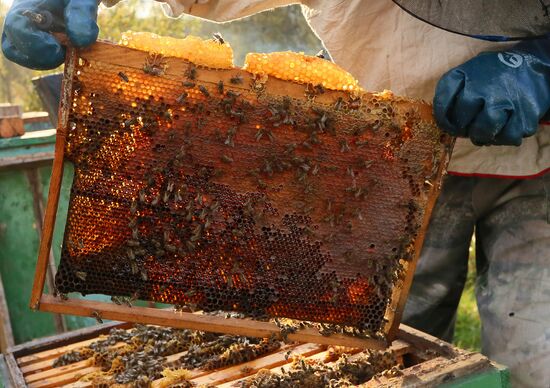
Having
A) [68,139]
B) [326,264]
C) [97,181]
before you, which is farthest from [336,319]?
[68,139]

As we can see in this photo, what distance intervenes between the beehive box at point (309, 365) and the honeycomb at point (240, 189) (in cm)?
24

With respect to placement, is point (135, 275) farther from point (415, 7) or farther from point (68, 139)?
point (415, 7)

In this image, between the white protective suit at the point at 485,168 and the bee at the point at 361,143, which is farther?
the white protective suit at the point at 485,168

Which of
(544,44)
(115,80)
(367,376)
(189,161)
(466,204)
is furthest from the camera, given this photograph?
(466,204)

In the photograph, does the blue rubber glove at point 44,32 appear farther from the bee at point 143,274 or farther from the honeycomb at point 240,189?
the bee at point 143,274

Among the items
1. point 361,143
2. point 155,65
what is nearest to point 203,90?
point 155,65

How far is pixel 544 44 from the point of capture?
10.5 ft

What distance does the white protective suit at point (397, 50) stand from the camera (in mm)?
3342

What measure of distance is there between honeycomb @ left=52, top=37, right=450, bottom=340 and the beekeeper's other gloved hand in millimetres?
128

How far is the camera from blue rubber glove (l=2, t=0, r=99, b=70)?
7.79 ft

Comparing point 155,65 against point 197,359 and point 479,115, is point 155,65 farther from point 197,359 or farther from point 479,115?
point 197,359

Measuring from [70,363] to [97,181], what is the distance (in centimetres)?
113

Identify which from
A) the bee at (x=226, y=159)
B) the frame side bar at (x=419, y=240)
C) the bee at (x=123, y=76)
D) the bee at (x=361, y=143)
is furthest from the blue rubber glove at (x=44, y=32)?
the frame side bar at (x=419, y=240)

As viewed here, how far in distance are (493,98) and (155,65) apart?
1.43 m
